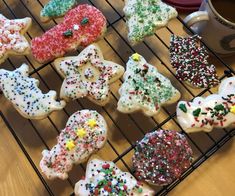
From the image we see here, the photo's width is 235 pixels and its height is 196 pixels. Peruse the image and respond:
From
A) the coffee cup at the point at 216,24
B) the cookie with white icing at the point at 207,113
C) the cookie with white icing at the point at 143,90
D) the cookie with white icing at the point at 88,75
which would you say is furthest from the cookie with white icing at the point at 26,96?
the coffee cup at the point at 216,24

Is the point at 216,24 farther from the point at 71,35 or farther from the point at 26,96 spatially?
the point at 26,96

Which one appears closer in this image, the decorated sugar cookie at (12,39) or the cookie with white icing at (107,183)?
the cookie with white icing at (107,183)

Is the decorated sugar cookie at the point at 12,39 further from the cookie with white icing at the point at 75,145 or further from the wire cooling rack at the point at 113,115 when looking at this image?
the cookie with white icing at the point at 75,145

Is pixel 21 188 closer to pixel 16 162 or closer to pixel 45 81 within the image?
pixel 16 162

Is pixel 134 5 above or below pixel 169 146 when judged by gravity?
above

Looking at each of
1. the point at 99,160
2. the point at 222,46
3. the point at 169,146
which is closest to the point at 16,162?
the point at 99,160

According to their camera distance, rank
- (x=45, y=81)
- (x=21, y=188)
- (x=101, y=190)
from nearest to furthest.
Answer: (x=101, y=190) → (x=21, y=188) → (x=45, y=81)

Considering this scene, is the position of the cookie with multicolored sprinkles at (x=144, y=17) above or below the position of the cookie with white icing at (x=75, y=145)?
above
